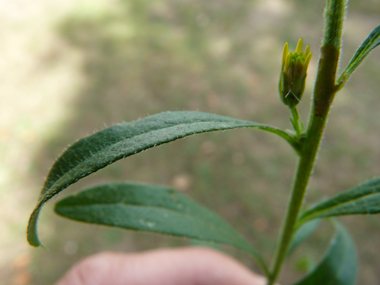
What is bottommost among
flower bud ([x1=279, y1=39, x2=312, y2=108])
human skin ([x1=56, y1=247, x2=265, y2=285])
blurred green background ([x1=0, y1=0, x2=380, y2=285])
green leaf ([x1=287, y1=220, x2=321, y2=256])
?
human skin ([x1=56, y1=247, x2=265, y2=285])

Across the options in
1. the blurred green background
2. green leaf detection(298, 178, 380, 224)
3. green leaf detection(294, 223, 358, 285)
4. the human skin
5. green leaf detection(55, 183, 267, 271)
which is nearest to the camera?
green leaf detection(298, 178, 380, 224)

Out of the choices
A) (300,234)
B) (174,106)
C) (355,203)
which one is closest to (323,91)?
(355,203)

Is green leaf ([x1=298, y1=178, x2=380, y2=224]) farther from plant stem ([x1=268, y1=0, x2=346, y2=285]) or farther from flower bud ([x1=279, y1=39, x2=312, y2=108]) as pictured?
flower bud ([x1=279, y1=39, x2=312, y2=108])

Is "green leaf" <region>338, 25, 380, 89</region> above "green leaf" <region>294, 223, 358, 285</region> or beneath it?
above

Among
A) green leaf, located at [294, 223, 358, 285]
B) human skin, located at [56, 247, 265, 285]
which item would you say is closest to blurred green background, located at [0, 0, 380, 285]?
human skin, located at [56, 247, 265, 285]

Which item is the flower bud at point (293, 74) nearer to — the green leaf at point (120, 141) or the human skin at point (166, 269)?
the green leaf at point (120, 141)

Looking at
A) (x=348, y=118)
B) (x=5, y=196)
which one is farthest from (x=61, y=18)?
(x=348, y=118)

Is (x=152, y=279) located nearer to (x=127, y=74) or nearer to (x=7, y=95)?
(x=127, y=74)
